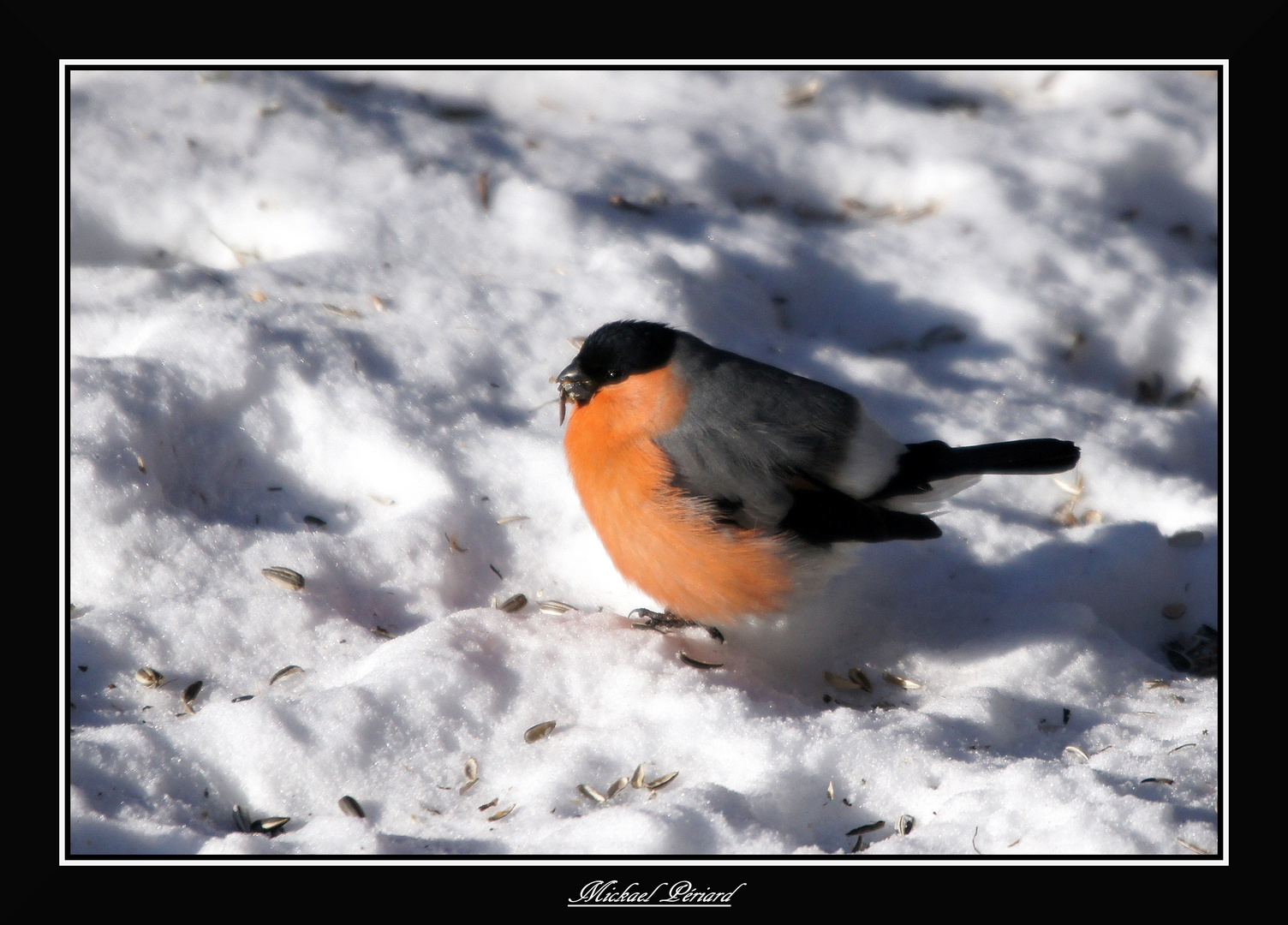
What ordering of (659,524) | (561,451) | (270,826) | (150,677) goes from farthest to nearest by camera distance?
(561,451)
(659,524)
(150,677)
(270,826)

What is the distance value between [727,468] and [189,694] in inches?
68.5

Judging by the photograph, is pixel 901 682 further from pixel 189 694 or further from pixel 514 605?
pixel 189 694

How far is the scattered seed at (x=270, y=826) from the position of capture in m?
2.50

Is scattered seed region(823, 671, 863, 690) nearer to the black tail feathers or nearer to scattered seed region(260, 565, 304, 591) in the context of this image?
the black tail feathers

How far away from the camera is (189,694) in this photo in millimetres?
2863

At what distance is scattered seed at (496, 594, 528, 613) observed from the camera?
333 cm

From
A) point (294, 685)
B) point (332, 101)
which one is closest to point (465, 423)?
point (294, 685)

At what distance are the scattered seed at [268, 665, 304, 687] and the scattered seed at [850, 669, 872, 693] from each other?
70.0 inches

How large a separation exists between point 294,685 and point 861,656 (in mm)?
1864

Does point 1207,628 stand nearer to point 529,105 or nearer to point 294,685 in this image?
point 294,685

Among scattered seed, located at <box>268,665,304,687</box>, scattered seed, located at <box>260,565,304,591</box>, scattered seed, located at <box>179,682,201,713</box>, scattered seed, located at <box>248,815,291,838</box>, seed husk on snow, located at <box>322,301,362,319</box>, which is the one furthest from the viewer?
seed husk on snow, located at <box>322,301,362,319</box>

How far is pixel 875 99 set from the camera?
18.9 ft

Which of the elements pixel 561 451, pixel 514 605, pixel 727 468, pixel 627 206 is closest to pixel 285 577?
pixel 514 605

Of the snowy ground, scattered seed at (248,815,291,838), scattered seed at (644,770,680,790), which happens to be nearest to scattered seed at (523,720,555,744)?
the snowy ground
